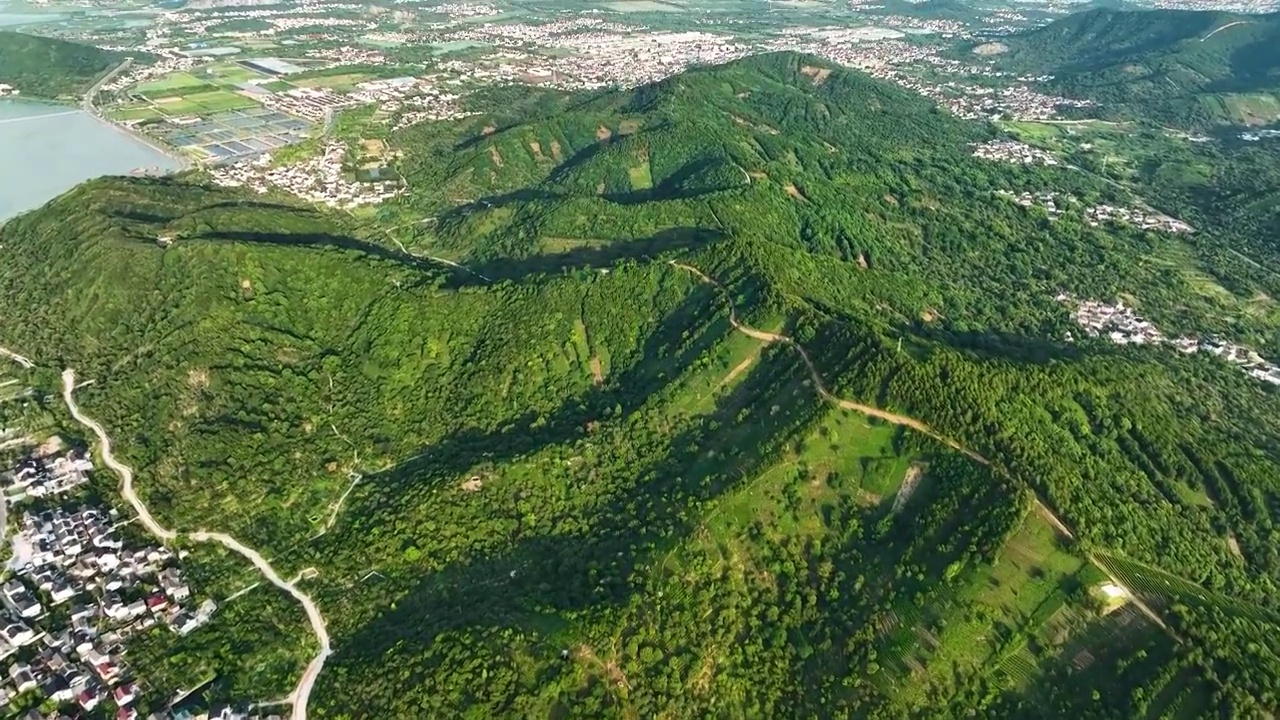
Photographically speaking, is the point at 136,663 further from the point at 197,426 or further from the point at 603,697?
the point at 603,697

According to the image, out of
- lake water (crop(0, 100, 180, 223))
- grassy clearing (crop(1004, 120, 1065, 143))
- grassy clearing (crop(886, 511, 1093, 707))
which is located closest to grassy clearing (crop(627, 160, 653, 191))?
lake water (crop(0, 100, 180, 223))

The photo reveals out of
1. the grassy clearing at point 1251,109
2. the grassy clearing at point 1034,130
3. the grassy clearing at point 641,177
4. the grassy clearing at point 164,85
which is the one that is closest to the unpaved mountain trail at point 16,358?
the grassy clearing at point 641,177

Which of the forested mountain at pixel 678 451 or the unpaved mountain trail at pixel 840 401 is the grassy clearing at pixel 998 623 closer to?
the forested mountain at pixel 678 451

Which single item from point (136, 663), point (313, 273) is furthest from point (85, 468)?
point (313, 273)

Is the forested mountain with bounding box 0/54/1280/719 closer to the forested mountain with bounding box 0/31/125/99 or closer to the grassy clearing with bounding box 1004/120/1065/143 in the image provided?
the grassy clearing with bounding box 1004/120/1065/143

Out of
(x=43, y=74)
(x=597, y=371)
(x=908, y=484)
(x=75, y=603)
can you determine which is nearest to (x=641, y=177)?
(x=597, y=371)
